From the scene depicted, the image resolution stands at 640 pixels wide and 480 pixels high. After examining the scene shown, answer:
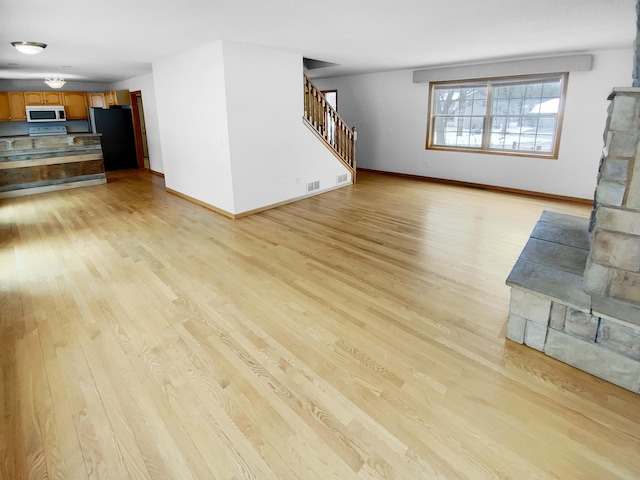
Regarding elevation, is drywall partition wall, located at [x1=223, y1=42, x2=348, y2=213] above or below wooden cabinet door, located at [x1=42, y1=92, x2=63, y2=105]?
below

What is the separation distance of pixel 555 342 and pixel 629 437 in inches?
24.3

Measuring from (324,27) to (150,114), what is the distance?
5.90 metres

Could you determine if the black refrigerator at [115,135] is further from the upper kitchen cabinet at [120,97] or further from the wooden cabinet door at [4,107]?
the wooden cabinet door at [4,107]

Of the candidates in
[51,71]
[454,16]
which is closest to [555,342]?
[454,16]

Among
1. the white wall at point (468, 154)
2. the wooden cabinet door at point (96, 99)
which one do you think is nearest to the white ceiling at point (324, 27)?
the white wall at point (468, 154)

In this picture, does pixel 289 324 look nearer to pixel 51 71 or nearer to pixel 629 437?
pixel 629 437

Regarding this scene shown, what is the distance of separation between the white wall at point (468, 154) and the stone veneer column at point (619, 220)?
475cm

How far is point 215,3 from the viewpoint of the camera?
3.09 m

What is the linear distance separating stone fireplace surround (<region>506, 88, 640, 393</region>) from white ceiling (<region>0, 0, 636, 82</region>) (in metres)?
1.97

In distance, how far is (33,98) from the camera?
8594mm

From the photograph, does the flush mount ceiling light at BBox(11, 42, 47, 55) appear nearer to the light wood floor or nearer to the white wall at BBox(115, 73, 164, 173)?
the light wood floor

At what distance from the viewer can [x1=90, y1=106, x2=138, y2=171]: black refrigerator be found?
352 inches

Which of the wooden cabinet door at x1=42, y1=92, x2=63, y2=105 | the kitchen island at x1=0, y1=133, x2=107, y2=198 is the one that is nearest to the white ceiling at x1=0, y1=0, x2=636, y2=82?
the kitchen island at x1=0, y1=133, x2=107, y2=198

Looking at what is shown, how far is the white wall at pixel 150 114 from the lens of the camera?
8016 mm
